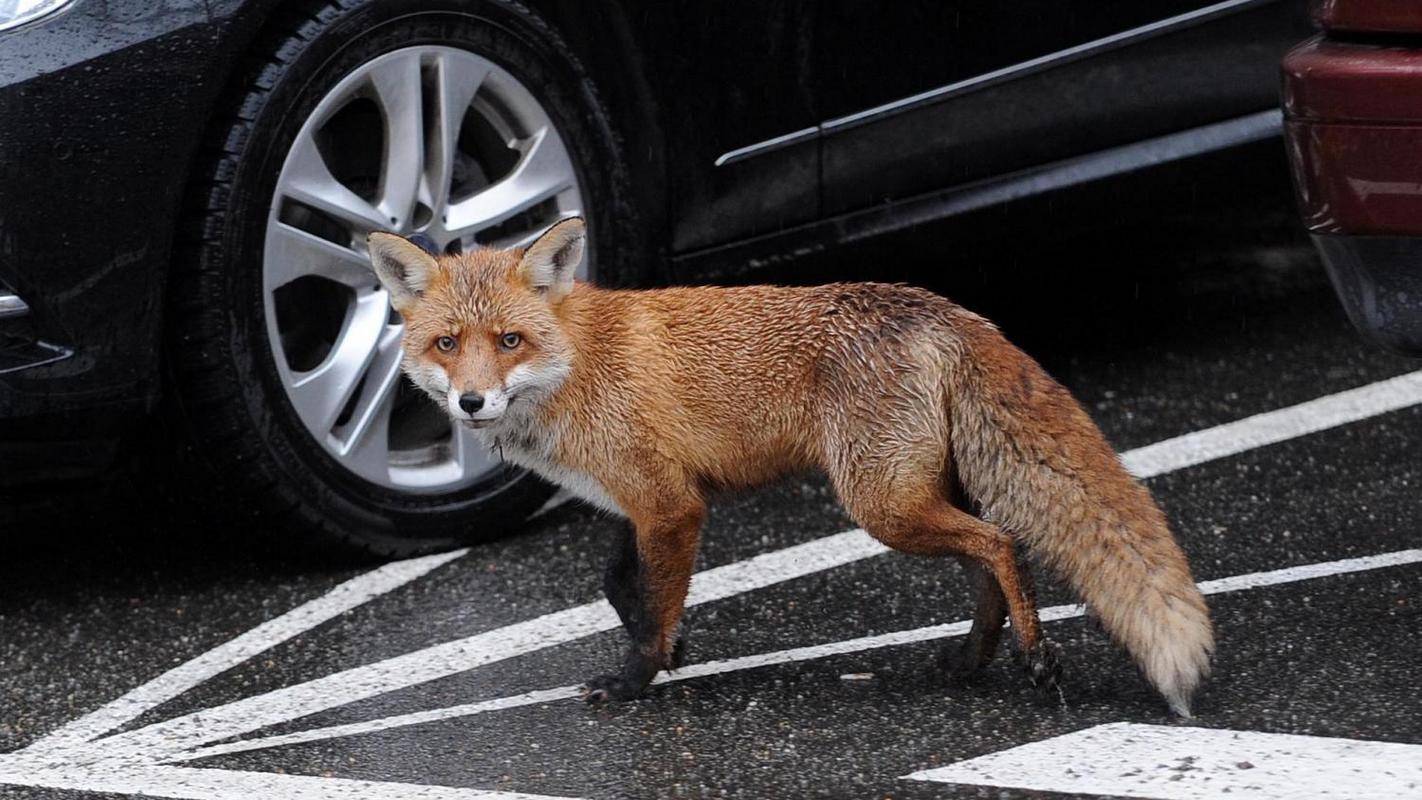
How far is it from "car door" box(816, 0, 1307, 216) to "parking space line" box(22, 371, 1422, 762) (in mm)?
827

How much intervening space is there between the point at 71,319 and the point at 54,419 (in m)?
0.22

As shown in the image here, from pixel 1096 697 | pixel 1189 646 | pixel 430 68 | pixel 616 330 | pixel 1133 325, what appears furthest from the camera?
pixel 1133 325

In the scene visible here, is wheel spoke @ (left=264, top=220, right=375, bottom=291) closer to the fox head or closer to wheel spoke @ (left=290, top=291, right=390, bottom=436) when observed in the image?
wheel spoke @ (left=290, top=291, right=390, bottom=436)

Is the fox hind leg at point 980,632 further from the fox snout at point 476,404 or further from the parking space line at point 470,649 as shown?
the fox snout at point 476,404

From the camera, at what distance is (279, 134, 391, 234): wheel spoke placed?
436 cm

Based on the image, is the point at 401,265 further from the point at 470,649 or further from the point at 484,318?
the point at 470,649

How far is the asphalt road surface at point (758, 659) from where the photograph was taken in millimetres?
3469

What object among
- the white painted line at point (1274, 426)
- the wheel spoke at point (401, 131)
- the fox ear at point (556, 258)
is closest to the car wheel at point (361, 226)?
the wheel spoke at point (401, 131)

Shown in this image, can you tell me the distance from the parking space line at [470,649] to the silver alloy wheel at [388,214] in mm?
368

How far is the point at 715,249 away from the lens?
4957 mm

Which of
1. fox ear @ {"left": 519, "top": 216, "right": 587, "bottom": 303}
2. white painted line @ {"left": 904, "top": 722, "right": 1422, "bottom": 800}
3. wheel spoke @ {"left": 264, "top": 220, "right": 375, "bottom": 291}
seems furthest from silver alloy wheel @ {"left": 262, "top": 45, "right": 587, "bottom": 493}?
white painted line @ {"left": 904, "top": 722, "right": 1422, "bottom": 800}

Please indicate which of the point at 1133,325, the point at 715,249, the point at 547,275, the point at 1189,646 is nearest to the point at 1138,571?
Answer: the point at 1189,646

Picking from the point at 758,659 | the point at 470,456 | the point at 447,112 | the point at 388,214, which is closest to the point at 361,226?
the point at 388,214

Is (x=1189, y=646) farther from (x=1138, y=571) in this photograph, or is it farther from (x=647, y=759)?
(x=647, y=759)
